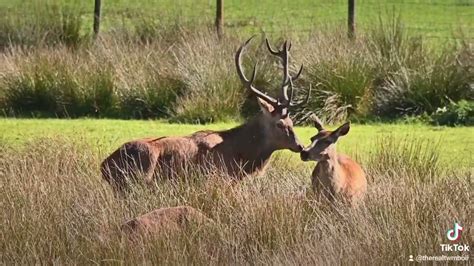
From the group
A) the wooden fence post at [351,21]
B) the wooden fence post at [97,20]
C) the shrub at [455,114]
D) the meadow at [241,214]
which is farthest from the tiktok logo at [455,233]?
the wooden fence post at [97,20]

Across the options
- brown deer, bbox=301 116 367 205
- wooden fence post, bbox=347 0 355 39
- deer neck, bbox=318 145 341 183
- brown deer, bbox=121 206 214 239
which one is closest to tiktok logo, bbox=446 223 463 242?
brown deer, bbox=301 116 367 205

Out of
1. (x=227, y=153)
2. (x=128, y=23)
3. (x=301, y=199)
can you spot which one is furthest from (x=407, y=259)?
(x=128, y=23)

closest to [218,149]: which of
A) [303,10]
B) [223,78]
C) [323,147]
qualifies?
[323,147]

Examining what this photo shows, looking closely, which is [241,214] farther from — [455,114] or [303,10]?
[303,10]

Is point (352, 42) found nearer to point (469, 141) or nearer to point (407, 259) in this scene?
point (469, 141)

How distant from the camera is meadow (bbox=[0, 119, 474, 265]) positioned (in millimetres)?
8766

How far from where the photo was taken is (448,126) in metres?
15.7

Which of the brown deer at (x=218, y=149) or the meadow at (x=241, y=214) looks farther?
the brown deer at (x=218, y=149)

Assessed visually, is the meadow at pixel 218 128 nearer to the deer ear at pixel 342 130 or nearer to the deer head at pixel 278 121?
the deer head at pixel 278 121

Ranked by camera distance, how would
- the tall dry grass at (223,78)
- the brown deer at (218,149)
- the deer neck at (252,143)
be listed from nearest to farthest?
1. the brown deer at (218,149)
2. the deer neck at (252,143)
3. the tall dry grass at (223,78)

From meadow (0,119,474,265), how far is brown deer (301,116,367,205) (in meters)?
0.14

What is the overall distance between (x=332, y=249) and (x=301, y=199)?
140 centimetres

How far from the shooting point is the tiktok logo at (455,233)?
8734 millimetres

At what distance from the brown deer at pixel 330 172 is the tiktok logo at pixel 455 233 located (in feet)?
4.57
